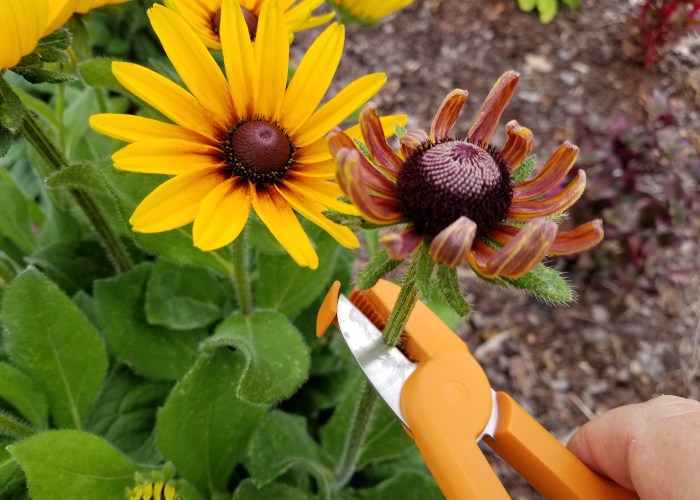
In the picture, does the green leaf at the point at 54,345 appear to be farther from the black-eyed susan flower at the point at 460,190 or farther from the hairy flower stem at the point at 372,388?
the black-eyed susan flower at the point at 460,190

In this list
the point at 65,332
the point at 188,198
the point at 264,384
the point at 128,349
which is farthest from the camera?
the point at 128,349

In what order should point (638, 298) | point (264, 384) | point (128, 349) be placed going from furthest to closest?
point (638, 298) → point (128, 349) → point (264, 384)

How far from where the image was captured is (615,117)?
8.70ft

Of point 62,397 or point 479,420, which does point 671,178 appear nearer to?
point 479,420

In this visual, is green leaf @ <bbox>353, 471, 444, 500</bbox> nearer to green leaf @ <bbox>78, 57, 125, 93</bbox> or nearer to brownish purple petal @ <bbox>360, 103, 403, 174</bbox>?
A: brownish purple petal @ <bbox>360, 103, 403, 174</bbox>

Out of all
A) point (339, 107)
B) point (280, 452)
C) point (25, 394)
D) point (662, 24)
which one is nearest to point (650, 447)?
point (339, 107)

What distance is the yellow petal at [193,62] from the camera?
88cm

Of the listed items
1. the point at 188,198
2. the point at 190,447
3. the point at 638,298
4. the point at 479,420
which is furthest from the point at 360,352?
the point at 638,298

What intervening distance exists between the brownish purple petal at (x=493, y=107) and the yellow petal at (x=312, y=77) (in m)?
0.24

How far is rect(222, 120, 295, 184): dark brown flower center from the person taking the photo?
98 cm

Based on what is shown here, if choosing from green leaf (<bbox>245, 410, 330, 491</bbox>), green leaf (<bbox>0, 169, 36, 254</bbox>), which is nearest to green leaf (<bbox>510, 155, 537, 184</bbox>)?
green leaf (<bbox>245, 410, 330, 491</bbox>)

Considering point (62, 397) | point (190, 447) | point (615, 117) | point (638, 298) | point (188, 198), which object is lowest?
point (638, 298)

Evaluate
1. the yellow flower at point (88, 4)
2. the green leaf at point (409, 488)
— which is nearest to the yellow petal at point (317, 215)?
the yellow flower at point (88, 4)

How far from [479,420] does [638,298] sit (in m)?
1.53
